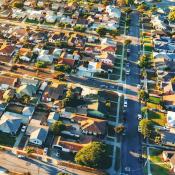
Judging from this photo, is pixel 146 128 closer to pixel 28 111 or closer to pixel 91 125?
pixel 91 125

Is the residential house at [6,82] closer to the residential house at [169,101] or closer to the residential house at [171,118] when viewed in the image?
the residential house at [169,101]

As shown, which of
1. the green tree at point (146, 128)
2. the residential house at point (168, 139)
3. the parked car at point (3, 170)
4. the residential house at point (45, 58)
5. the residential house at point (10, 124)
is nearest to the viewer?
the parked car at point (3, 170)

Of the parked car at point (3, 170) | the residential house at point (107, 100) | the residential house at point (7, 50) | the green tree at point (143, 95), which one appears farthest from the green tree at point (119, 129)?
the residential house at point (7, 50)

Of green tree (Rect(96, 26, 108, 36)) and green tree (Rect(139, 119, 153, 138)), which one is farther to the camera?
green tree (Rect(96, 26, 108, 36))

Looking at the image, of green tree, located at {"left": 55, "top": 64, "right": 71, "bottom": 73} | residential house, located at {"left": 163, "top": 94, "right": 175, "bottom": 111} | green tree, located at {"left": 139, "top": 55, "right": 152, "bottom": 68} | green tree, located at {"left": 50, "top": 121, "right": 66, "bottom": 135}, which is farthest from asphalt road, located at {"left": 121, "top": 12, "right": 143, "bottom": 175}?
green tree, located at {"left": 55, "top": 64, "right": 71, "bottom": 73}

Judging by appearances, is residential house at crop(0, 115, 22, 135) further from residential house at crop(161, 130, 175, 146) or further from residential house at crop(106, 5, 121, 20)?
residential house at crop(106, 5, 121, 20)

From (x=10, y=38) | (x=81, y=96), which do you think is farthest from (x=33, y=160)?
(x=10, y=38)

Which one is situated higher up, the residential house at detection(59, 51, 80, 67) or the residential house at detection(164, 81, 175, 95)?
the residential house at detection(59, 51, 80, 67)
